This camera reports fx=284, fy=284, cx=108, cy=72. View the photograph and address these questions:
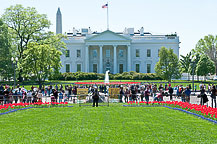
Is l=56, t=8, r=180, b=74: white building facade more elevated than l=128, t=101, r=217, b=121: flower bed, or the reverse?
l=56, t=8, r=180, b=74: white building facade

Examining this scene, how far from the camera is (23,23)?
54469 millimetres

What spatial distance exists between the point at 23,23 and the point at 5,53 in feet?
32.7

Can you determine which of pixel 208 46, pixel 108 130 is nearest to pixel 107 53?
pixel 208 46

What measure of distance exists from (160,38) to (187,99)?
205 feet

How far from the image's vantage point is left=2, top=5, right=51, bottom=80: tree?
175ft

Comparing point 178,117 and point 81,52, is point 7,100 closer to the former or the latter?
point 178,117

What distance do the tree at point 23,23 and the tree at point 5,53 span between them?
517cm

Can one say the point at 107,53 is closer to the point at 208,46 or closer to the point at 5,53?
the point at 208,46

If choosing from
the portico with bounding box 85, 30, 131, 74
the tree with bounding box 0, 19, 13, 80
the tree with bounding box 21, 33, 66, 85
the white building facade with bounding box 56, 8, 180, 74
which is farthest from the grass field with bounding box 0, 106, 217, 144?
the white building facade with bounding box 56, 8, 180, 74

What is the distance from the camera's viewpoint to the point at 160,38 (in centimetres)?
8200

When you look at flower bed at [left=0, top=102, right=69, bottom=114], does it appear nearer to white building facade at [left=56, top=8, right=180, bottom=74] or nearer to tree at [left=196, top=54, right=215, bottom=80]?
tree at [left=196, top=54, right=215, bottom=80]

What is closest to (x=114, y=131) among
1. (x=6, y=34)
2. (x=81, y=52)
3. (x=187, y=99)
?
(x=187, y=99)

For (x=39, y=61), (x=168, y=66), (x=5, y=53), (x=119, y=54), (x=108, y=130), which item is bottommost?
(x=108, y=130)

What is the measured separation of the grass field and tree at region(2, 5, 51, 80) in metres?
41.3
